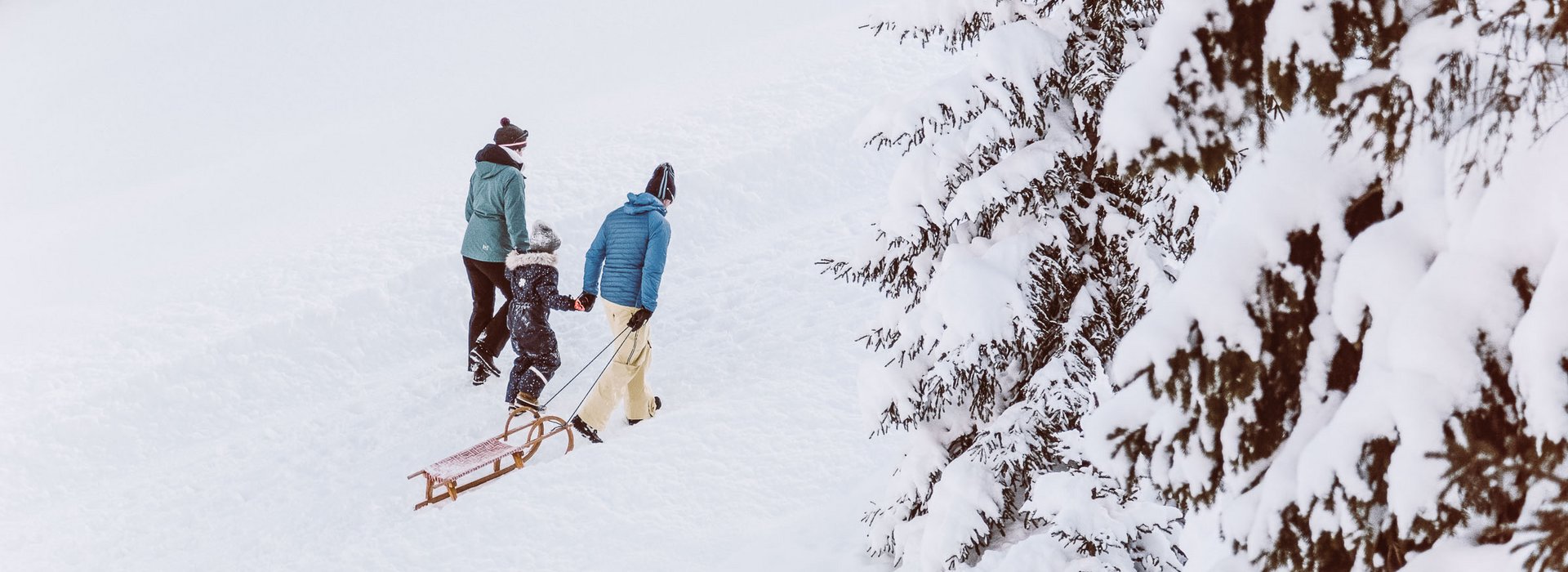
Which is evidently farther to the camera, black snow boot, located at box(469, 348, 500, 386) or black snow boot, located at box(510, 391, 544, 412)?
black snow boot, located at box(469, 348, 500, 386)

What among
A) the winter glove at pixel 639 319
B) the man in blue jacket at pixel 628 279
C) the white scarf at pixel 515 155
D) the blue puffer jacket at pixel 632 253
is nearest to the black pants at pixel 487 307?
the white scarf at pixel 515 155

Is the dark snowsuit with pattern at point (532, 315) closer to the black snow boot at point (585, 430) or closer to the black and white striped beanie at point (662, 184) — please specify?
the black snow boot at point (585, 430)

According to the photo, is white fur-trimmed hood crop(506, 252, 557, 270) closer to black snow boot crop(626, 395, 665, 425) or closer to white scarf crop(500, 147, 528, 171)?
white scarf crop(500, 147, 528, 171)

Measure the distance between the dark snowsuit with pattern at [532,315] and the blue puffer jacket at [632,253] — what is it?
0.40 m

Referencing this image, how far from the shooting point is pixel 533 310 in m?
Answer: 9.62

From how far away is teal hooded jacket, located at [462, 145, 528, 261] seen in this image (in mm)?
9656

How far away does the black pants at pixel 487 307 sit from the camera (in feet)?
33.5

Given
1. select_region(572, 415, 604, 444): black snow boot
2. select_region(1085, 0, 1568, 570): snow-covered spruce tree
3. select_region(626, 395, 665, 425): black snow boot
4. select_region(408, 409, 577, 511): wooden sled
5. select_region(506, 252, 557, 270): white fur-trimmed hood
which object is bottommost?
select_region(1085, 0, 1568, 570): snow-covered spruce tree

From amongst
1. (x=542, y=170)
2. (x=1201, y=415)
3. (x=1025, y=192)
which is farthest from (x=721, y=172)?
(x=1201, y=415)

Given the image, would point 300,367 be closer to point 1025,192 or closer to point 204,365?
point 204,365

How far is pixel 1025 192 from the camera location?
19.9 feet

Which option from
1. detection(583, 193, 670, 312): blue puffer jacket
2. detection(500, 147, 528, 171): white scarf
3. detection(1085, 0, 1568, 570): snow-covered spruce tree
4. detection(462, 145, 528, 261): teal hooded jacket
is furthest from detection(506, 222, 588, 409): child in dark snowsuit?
detection(1085, 0, 1568, 570): snow-covered spruce tree

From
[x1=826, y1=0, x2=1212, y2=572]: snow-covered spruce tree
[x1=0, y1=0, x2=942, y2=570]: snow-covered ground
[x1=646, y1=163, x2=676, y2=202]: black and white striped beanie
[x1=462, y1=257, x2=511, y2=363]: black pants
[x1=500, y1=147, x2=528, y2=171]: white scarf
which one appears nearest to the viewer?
[x1=826, y1=0, x2=1212, y2=572]: snow-covered spruce tree

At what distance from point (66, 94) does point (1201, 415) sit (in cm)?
2951
